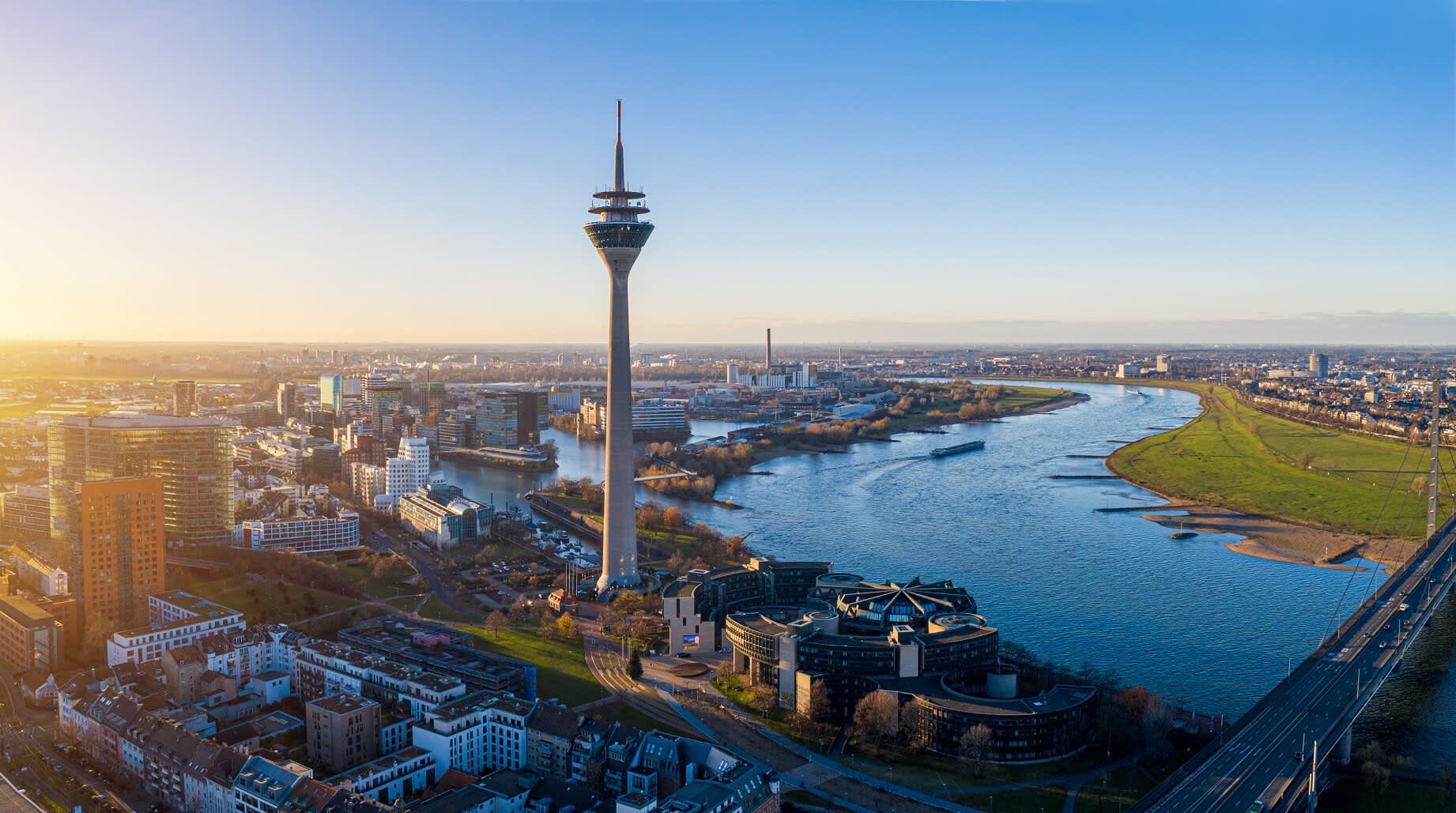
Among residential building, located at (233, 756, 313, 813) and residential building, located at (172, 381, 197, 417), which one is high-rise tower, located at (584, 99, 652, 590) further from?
residential building, located at (172, 381, 197, 417)

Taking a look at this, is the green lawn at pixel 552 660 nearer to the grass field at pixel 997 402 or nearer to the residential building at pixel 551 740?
the residential building at pixel 551 740

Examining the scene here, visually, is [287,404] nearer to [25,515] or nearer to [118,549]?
[25,515]

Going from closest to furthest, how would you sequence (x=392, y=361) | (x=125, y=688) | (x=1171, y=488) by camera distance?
(x=125, y=688) → (x=1171, y=488) → (x=392, y=361)

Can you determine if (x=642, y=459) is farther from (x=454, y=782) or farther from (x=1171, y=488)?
(x=454, y=782)

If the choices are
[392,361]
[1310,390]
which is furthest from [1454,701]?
[392,361]

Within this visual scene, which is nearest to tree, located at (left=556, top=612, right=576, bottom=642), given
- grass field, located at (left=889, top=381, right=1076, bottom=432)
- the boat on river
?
the boat on river

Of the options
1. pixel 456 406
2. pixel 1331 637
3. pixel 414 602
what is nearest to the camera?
pixel 1331 637
